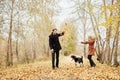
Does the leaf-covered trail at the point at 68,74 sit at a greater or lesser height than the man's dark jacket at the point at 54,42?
lesser

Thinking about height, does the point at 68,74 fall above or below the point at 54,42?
below

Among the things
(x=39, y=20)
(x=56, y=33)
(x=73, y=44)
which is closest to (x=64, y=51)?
(x=73, y=44)

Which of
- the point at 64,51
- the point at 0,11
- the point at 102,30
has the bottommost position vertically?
the point at 64,51

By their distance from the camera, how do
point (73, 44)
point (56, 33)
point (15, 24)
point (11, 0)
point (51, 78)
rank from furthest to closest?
point (73, 44) < point (15, 24) < point (11, 0) < point (56, 33) < point (51, 78)

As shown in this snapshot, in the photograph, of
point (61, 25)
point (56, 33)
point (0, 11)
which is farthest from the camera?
→ point (61, 25)

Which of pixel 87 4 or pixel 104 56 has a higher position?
pixel 87 4

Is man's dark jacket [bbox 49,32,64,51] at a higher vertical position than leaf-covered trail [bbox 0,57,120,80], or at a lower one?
higher

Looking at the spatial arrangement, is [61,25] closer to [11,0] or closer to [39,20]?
[39,20]

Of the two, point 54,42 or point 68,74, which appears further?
point 54,42

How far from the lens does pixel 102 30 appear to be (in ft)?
94.0

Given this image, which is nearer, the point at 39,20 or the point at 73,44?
the point at 39,20

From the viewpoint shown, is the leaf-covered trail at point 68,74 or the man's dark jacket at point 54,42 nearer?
the leaf-covered trail at point 68,74

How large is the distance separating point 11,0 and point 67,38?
135 feet

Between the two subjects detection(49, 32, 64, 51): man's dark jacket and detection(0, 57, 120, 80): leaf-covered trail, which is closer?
detection(0, 57, 120, 80): leaf-covered trail
